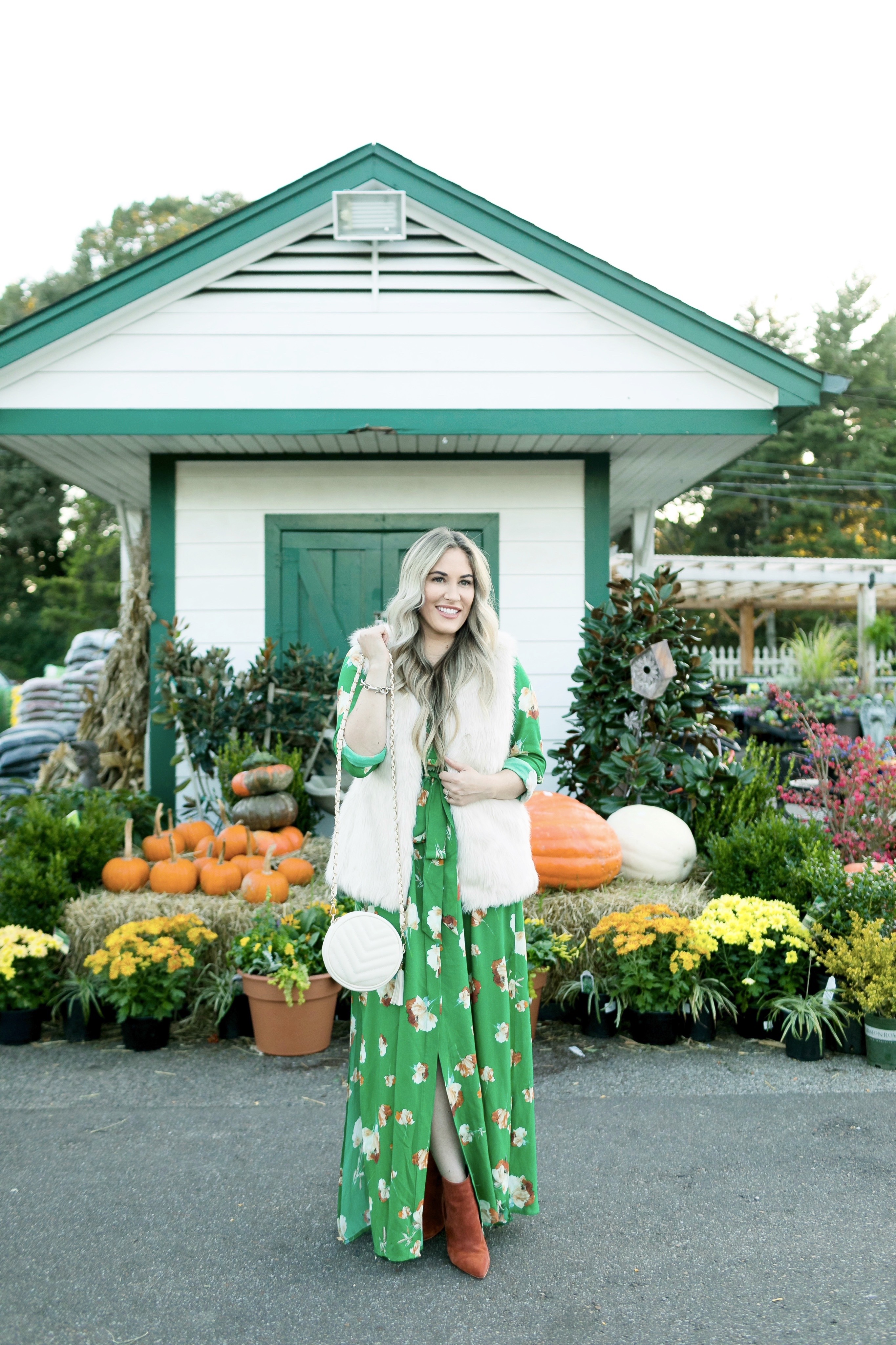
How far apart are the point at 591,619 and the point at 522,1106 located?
13.1 feet

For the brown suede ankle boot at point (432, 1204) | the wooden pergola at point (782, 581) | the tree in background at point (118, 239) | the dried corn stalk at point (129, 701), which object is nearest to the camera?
the brown suede ankle boot at point (432, 1204)

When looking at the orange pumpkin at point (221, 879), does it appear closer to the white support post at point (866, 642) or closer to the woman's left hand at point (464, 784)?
the woman's left hand at point (464, 784)

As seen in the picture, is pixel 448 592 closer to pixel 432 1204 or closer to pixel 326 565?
pixel 432 1204

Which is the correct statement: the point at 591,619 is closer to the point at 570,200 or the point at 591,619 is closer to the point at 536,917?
the point at 536,917

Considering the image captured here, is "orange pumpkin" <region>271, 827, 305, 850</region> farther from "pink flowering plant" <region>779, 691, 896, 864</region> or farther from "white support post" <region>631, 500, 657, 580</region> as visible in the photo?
"white support post" <region>631, 500, 657, 580</region>

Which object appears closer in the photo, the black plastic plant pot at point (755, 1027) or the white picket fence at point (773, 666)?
the black plastic plant pot at point (755, 1027)

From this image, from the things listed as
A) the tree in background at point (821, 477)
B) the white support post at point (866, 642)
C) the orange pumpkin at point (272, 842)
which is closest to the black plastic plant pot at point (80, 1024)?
the orange pumpkin at point (272, 842)

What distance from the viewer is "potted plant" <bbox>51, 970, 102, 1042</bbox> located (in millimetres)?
4180

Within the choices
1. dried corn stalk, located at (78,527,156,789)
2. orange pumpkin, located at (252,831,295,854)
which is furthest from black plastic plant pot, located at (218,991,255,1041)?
dried corn stalk, located at (78,527,156,789)

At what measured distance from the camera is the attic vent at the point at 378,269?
6.13 meters

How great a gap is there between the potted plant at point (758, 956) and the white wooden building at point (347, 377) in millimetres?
2684

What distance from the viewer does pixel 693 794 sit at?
555 centimetres

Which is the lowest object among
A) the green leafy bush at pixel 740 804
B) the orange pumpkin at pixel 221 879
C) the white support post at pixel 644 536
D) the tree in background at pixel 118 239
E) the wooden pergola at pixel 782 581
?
the orange pumpkin at pixel 221 879

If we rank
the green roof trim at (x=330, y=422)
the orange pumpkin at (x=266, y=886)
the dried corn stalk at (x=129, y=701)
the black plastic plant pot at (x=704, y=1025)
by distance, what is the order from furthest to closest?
the dried corn stalk at (x=129, y=701) < the green roof trim at (x=330, y=422) < the orange pumpkin at (x=266, y=886) < the black plastic plant pot at (x=704, y=1025)
